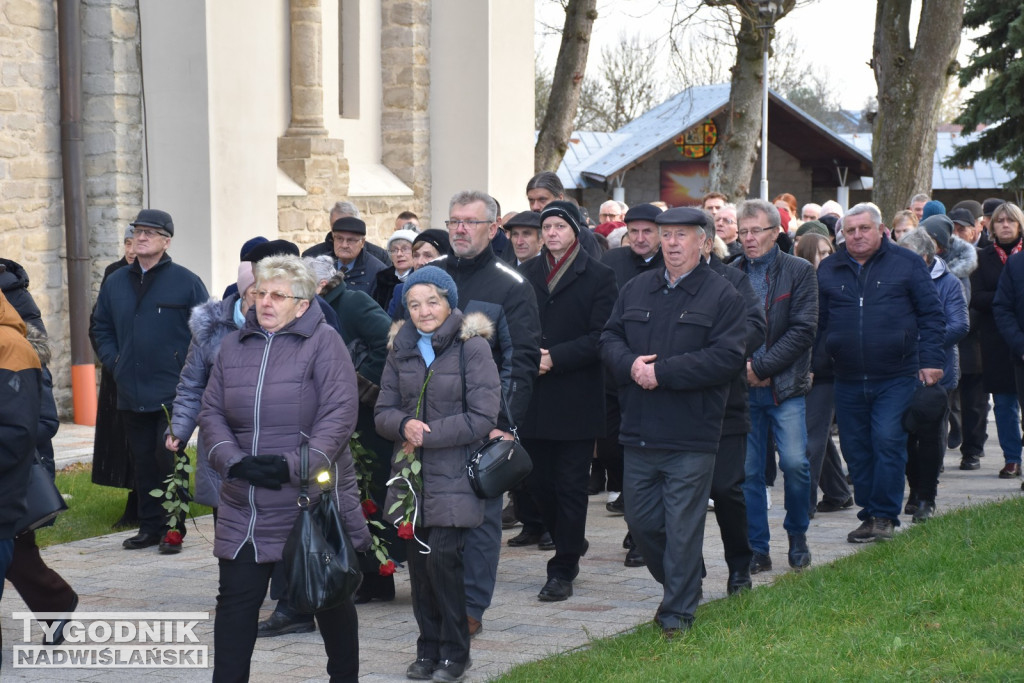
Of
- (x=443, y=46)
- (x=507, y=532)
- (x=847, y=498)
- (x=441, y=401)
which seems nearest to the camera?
(x=441, y=401)

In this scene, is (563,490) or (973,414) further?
(973,414)

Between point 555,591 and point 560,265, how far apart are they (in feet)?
5.76

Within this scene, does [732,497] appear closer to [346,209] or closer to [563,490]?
[563,490]

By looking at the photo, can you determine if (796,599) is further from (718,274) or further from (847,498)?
(847,498)

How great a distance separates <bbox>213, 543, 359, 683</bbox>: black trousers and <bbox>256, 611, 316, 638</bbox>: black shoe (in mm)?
1495

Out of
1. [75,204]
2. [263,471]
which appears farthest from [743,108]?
[263,471]

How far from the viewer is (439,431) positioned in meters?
5.79

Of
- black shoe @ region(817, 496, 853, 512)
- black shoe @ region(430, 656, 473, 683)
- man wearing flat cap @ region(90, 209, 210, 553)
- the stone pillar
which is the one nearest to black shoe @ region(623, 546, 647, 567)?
black shoe @ region(817, 496, 853, 512)

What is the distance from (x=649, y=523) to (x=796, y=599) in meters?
0.86

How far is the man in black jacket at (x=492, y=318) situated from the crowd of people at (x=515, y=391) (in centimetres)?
1

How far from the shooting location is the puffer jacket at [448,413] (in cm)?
583

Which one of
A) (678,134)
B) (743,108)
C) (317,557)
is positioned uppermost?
(678,134)

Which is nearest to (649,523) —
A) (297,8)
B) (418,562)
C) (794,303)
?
(418,562)

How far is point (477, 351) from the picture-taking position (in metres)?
5.93
